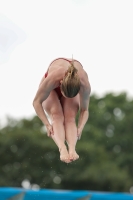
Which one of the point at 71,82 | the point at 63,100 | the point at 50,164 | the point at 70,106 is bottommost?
the point at 50,164

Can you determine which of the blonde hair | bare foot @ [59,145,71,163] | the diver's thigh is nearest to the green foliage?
the diver's thigh

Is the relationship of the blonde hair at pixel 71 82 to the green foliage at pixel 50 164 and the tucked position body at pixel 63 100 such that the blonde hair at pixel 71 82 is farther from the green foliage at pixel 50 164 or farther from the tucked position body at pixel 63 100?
the green foliage at pixel 50 164

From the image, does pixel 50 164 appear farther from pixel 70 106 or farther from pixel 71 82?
pixel 71 82

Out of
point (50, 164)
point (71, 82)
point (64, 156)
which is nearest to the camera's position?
point (71, 82)

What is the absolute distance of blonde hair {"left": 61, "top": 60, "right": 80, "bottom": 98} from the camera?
8.70m

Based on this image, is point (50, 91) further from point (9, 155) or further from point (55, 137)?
point (9, 155)

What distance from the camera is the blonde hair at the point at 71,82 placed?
870cm

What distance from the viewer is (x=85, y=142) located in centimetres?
3591

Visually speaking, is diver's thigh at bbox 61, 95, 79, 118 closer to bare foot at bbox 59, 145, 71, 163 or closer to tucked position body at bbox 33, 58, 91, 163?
tucked position body at bbox 33, 58, 91, 163

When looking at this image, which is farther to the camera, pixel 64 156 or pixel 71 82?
pixel 64 156

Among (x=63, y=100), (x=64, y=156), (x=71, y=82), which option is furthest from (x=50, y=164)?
(x=71, y=82)

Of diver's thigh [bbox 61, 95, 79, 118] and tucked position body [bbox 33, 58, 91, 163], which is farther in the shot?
diver's thigh [bbox 61, 95, 79, 118]

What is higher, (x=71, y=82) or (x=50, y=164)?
(x=71, y=82)

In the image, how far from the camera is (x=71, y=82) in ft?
28.6
